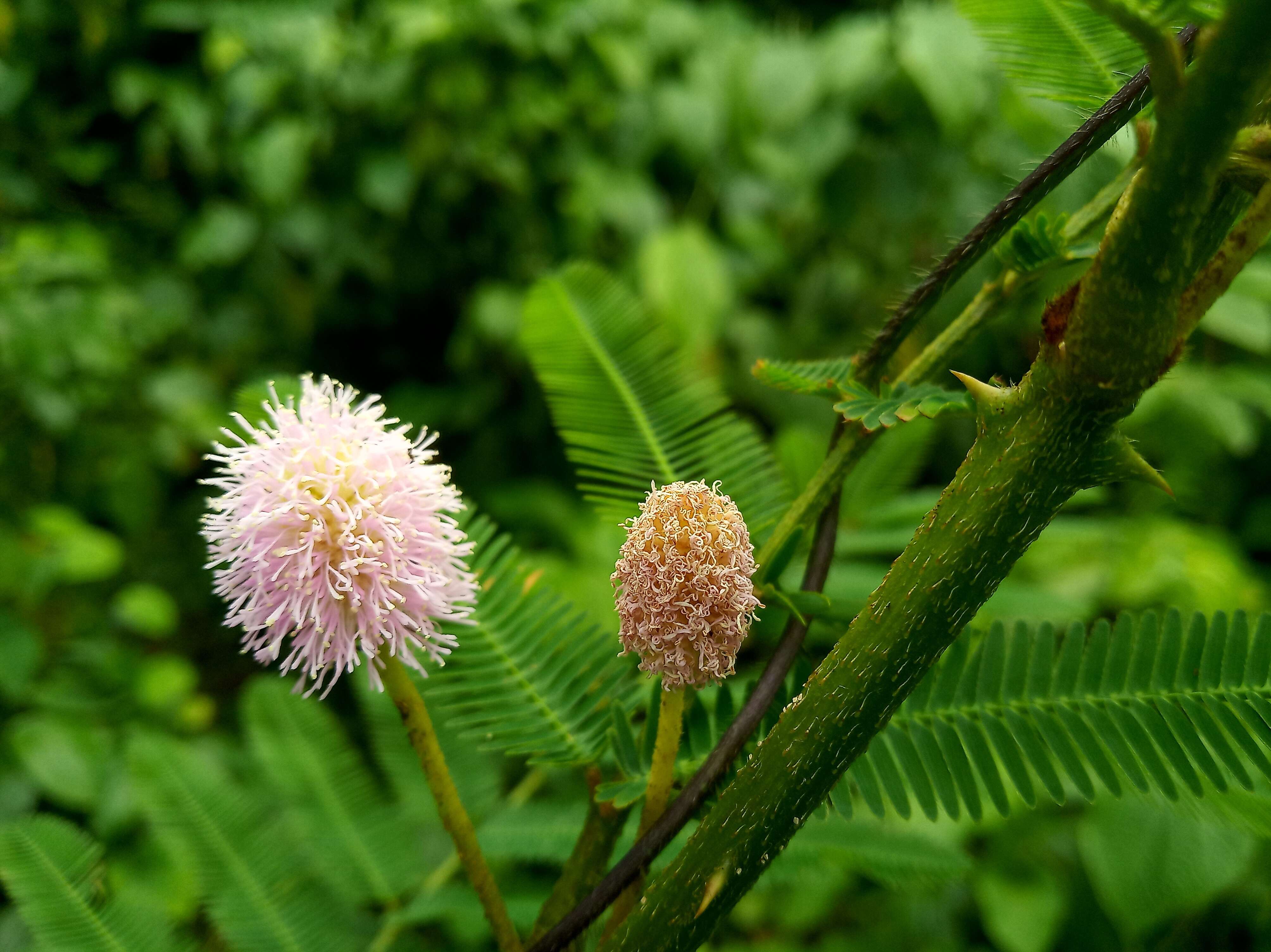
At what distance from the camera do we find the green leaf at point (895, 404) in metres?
0.65

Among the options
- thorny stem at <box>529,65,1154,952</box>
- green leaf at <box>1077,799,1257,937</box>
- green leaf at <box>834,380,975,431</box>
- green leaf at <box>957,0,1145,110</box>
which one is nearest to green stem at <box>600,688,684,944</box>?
thorny stem at <box>529,65,1154,952</box>

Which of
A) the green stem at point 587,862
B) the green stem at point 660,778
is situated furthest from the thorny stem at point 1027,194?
the green stem at point 587,862

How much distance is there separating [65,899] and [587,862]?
0.59 m

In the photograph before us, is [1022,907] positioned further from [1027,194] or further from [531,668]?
[1027,194]

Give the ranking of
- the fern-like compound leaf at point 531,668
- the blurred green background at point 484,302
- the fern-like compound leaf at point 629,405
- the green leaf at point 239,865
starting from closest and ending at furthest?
the fern-like compound leaf at point 531,668
the fern-like compound leaf at point 629,405
the green leaf at point 239,865
the blurred green background at point 484,302

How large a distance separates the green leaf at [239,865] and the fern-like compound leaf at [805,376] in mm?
825

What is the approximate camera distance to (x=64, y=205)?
9.48ft

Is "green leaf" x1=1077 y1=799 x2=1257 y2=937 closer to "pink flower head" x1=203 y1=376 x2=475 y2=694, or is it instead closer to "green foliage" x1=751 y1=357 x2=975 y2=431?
"green foliage" x1=751 y1=357 x2=975 y2=431

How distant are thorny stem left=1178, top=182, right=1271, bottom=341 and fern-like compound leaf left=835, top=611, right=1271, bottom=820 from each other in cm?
30

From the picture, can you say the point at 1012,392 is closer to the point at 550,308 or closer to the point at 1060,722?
the point at 1060,722

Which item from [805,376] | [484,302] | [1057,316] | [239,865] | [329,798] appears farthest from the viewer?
[484,302]

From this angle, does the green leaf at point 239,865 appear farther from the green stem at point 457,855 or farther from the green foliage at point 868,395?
Result: the green foliage at point 868,395

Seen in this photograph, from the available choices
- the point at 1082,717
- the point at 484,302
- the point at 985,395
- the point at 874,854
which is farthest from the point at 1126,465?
the point at 484,302

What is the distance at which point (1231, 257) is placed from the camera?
55 centimetres
